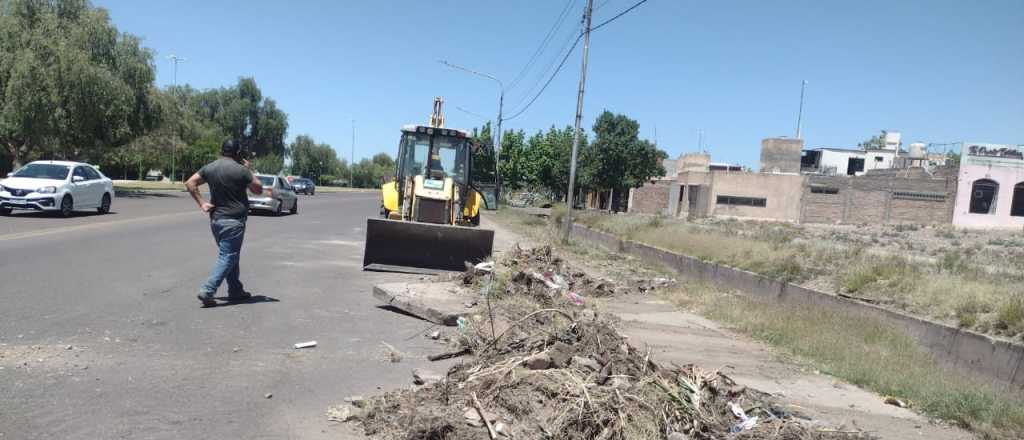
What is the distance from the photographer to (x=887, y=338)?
8781 millimetres

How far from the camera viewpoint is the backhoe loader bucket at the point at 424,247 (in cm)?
1180

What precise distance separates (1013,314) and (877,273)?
3353 mm

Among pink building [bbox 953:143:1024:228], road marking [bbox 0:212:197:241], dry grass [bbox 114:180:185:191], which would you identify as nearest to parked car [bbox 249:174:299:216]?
road marking [bbox 0:212:197:241]

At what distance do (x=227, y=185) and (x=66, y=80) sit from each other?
30.1 m

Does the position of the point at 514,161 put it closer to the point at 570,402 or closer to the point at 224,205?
the point at 224,205

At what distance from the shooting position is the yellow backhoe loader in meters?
11.9

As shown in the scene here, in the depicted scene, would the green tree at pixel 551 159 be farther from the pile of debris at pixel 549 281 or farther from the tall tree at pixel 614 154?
the pile of debris at pixel 549 281

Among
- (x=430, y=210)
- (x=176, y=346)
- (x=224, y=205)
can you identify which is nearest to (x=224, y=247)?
(x=224, y=205)

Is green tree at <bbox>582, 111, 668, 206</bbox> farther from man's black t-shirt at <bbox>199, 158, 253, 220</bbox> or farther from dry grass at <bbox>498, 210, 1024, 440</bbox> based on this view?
man's black t-shirt at <bbox>199, 158, 253, 220</bbox>

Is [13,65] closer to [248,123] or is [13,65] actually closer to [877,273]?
[877,273]

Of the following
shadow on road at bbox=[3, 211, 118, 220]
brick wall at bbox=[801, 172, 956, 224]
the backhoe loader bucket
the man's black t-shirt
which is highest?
brick wall at bbox=[801, 172, 956, 224]

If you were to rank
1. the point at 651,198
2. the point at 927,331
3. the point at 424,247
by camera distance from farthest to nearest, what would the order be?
1. the point at 651,198
2. the point at 424,247
3. the point at 927,331

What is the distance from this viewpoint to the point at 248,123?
87688mm

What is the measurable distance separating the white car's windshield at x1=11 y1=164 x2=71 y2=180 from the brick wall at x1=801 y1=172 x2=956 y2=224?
48.1m
